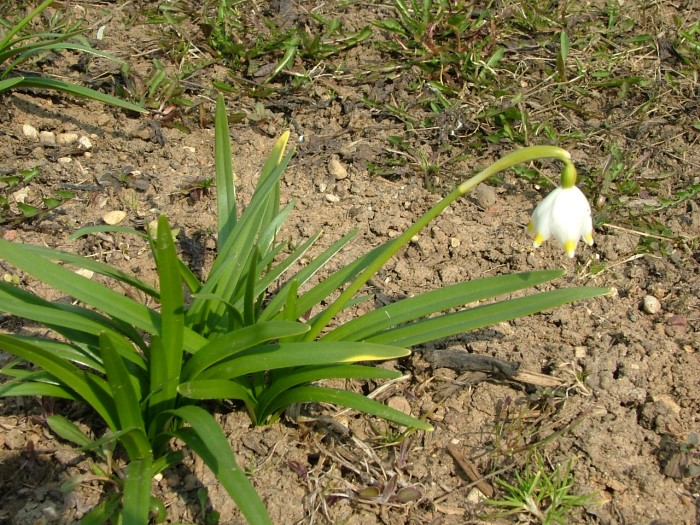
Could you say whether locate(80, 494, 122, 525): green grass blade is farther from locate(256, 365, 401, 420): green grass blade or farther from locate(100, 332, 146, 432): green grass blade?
locate(256, 365, 401, 420): green grass blade

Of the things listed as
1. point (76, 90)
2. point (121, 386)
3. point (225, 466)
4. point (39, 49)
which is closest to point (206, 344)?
point (121, 386)

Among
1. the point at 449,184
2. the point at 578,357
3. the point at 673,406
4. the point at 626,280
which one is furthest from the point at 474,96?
the point at 673,406

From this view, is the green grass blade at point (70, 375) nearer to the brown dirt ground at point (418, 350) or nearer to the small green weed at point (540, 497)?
the brown dirt ground at point (418, 350)

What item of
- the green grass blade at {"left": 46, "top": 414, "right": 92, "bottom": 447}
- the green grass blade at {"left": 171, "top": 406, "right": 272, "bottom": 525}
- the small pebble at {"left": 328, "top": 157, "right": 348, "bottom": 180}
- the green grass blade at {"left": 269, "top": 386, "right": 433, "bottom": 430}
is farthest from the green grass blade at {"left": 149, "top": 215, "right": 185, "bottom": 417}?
the small pebble at {"left": 328, "top": 157, "right": 348, "bottom": 180}

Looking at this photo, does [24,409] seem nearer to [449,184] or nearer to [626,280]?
[449,184]

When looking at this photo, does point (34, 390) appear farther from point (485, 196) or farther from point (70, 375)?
point (485, 196)

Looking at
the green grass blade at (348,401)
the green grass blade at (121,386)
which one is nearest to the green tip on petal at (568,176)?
the green grass blade at (348,401)

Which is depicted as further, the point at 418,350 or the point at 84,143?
the point at 84,143
